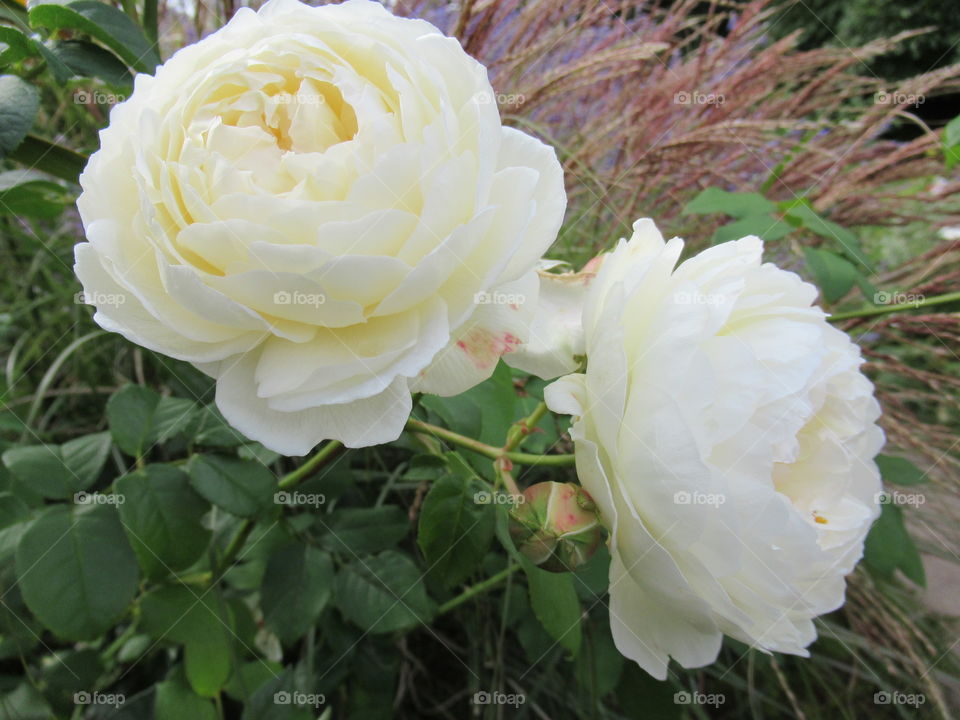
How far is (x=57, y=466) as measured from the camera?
0.44 m

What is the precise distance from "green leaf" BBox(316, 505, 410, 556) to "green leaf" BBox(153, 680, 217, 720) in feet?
0.49

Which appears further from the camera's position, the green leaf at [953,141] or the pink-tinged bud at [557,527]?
the green leaf at [953,141]

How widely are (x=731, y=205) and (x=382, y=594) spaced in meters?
0.51

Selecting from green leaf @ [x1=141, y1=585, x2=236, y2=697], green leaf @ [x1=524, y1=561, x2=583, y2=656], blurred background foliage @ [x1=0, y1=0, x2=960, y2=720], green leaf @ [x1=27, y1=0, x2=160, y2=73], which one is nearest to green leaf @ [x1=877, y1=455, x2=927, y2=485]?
blurred background foliage @ [x1=0, y1=0, x2=960, y2=720]

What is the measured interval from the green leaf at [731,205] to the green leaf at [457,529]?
416 mm

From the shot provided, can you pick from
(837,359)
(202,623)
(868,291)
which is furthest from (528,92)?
(202,623)

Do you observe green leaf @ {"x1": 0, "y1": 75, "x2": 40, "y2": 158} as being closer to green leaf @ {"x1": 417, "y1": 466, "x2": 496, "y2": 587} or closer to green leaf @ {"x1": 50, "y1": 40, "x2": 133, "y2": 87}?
green leaf @ {"x1": 50, "y1": 40, "x2": 133, "y2": 87}

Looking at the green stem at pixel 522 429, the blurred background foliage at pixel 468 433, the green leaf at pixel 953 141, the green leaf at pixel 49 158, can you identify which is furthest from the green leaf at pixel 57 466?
the green leaf at pixel 953 141

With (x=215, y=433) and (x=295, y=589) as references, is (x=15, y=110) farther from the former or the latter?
(x=295, y=589)

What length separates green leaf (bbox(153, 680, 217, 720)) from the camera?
460mm

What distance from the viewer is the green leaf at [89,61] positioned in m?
0.39

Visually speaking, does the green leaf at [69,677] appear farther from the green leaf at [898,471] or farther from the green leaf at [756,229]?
the green leaf at [898,471]

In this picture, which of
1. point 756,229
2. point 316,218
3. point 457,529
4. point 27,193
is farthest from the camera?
point 756,229

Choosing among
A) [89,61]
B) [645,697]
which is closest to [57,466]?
[89,61]
